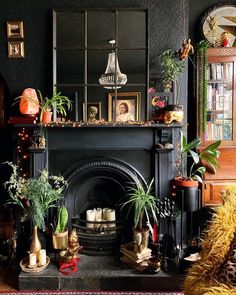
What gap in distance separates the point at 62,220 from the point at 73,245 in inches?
9.8

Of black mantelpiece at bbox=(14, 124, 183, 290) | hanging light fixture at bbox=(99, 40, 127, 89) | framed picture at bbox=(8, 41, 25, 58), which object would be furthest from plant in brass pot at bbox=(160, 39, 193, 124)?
framed picture at bbox=(8, 41, 25, 58)

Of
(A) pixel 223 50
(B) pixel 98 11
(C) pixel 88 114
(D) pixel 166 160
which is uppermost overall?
(B) pixel 98 11

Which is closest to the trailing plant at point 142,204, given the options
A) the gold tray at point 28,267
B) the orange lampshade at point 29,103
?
the gold tray at point 28,267

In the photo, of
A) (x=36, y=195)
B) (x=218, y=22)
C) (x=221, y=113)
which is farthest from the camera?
(x=218, y=22)

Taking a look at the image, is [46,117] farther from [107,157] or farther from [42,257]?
[42,257]

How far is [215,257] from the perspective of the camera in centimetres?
182

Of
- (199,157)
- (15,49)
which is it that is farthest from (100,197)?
(15,49)

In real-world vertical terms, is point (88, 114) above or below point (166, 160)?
above

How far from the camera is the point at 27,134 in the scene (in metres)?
2.91

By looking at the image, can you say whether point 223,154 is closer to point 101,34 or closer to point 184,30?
point 184,30

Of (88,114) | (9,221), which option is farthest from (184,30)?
(9,221)

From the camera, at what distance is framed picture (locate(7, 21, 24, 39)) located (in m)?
2.88

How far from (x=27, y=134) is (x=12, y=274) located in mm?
1283

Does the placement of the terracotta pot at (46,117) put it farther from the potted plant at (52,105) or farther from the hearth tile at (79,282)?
the hearth tile at (79,282)
